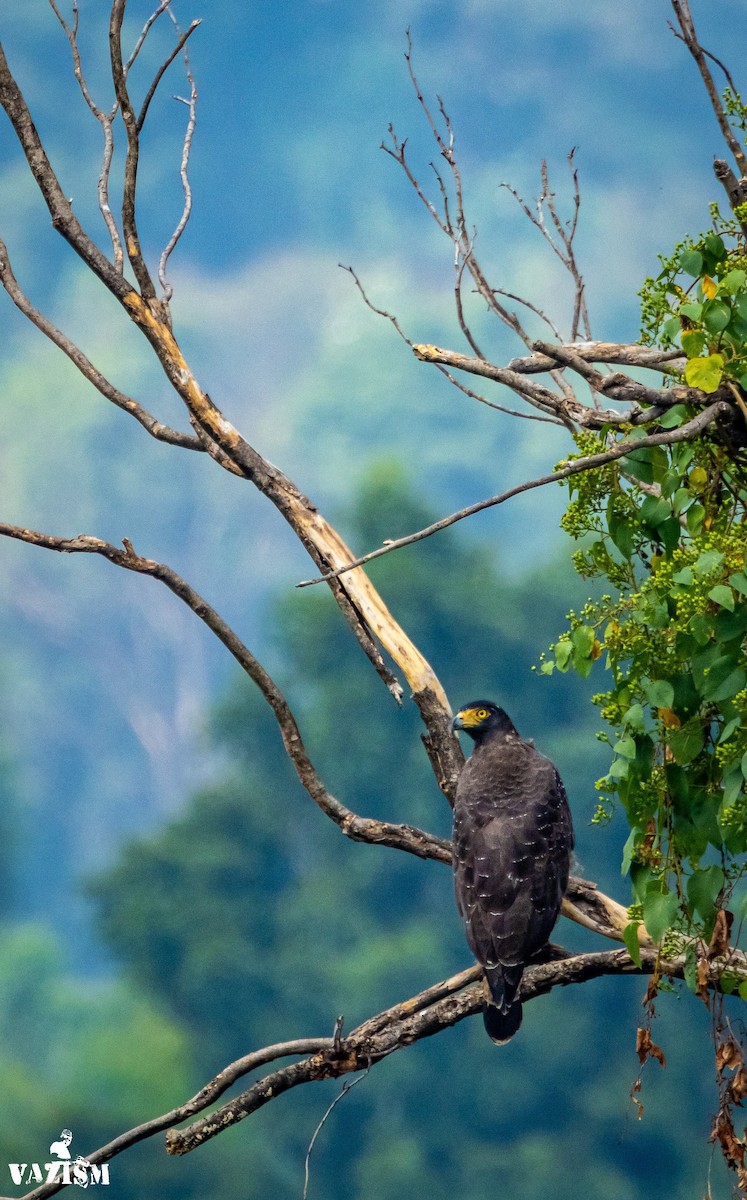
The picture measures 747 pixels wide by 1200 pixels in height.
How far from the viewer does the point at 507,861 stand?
3.38 m

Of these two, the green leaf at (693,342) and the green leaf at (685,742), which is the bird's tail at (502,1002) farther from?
the green leaf at (693,342)

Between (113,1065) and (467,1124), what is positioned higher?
(113,1065)

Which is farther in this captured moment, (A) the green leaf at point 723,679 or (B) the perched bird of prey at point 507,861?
(B) the perched bird of prey at point 507,861

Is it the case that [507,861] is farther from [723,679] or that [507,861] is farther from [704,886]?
[723,679]

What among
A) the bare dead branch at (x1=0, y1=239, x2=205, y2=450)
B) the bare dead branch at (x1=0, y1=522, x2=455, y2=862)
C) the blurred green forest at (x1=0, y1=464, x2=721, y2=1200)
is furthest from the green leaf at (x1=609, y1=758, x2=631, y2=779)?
the blurred green forest at (x1=0, y1=464, x2=721, y2=1200)

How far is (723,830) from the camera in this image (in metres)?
2.17

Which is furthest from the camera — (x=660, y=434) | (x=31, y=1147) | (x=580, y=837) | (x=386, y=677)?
(x=580, y=837)

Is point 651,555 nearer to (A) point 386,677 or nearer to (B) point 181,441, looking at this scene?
(A) point 386,677

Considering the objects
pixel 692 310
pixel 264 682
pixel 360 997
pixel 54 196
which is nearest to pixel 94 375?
pixel 54 196

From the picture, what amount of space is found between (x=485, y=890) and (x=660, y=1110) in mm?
8114

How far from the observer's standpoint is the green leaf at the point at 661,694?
2.16 m

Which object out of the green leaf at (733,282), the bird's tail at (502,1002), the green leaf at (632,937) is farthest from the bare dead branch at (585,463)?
the bird's tail at (502,1002)

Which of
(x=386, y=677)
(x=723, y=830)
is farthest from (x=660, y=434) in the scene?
(x=386, y=677)

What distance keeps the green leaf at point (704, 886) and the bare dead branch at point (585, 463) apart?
2.31 ft
